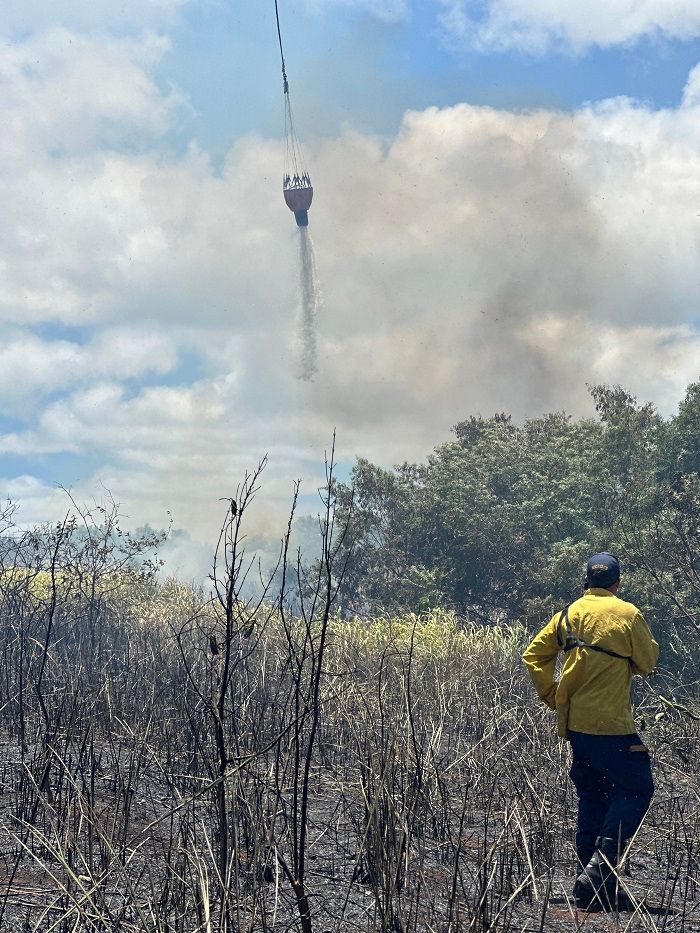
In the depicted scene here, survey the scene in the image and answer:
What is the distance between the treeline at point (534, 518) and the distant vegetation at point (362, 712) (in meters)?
0.05

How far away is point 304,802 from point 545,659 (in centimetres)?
232

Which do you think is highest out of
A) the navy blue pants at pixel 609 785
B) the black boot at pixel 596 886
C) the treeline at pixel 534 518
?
the treeline at pixel 534 518

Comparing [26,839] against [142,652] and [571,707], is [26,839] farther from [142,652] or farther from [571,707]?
[142,652]

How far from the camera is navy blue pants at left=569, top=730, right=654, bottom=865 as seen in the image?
4.90 meters

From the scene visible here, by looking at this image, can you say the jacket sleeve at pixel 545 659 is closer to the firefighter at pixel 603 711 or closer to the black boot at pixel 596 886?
the firefighter at pixel 603 711

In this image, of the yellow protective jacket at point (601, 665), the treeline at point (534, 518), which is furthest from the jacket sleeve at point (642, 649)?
the treeline at point (534, 518)

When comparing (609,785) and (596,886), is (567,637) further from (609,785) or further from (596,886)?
(596,886)

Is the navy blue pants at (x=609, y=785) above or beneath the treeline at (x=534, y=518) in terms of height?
beneath

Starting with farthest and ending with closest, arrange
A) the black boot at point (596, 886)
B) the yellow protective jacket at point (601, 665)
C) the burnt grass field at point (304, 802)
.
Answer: the yellow protective jacket at point (601, 665), the black boot at point (596, 886), the burnt grass field at point (304, 802)

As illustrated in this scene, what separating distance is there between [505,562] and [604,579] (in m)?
13.9

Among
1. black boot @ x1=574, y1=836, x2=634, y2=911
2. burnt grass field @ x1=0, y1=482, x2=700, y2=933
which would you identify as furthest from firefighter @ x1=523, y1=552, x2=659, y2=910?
burnt grass field @ x1=0, y1=482, x2=700, y2=933

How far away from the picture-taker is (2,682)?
9641mm

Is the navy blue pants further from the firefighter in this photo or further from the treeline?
the treeline

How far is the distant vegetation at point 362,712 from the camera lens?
3682 mm
